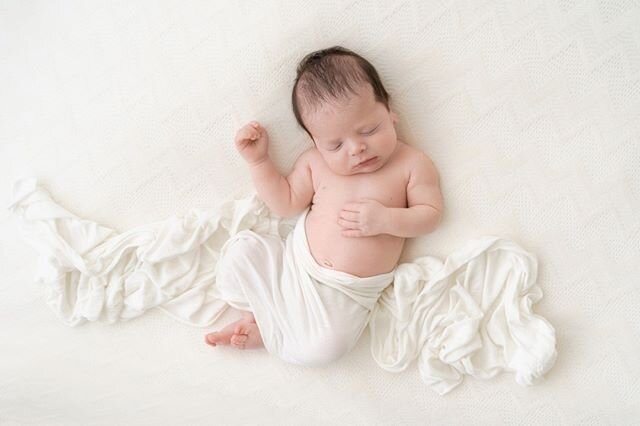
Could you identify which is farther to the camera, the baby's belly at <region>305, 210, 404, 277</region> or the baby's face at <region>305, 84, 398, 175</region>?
the baby's belly at <region>305, 210, 404, 277</region>

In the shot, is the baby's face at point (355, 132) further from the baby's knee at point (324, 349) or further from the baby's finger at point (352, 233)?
the baby's knee at point (324, 349)

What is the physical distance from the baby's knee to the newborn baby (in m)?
0.13

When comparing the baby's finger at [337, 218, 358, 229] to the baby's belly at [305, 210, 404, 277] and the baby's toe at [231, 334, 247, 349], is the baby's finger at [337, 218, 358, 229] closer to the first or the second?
the baby's belly at [305, 210, 404, 277]

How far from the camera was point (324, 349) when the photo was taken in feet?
4.66

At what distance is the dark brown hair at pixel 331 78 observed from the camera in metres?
1.30

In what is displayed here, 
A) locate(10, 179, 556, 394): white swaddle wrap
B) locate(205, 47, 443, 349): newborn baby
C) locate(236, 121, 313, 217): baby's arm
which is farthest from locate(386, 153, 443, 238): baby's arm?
locate(236, 121, 313, 217): baby's arm

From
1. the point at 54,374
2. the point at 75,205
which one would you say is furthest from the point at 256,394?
the point at 75,205

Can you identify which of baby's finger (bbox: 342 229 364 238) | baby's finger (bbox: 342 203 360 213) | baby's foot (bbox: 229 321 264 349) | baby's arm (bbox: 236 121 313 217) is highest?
baby's arm (bbox: 236 121 313 217)

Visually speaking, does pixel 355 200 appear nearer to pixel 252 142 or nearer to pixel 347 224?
pixel 347 224

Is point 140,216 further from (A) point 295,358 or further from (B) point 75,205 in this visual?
(A) point 295,358

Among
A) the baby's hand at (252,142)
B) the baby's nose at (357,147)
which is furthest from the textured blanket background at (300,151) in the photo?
the baby's nose at (357,147)

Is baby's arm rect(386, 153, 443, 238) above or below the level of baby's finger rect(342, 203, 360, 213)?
below

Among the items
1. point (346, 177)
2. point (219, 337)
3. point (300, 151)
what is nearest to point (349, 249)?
point (346, 177)

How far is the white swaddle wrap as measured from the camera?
1.42 m
